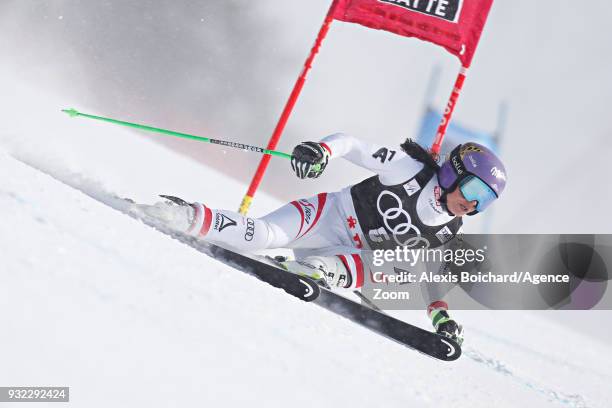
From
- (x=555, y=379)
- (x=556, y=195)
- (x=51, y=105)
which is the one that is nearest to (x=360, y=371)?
(x=555, y=379)

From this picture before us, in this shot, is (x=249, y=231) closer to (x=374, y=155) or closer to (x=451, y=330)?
(x=374, y=155)

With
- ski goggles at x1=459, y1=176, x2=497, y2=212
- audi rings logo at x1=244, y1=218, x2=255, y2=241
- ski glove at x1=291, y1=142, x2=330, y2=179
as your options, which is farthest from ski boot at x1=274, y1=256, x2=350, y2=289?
ski goggles at x1=459, y1=176, x2=497, y2=212

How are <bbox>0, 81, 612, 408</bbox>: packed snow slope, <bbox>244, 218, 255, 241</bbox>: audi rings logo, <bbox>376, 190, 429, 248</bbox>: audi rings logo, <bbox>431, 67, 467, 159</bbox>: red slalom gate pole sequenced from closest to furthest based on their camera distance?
<bbox>0, 81, 612, 408</bbox>: packed snow slope, <bbox>244, 218, 255, 241</bbox>: audi rings logo, <bbox>376, 190, 429, 248</bbox>: audi rings logo, <bbox>431, 67, 467, 159</bbox>: red slalom gate pole

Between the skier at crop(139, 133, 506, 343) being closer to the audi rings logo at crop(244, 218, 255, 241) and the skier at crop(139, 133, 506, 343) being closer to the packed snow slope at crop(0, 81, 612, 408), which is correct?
the audi rings logo at crop(244, 218, 255, 241)

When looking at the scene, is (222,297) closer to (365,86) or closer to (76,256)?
(76,256)

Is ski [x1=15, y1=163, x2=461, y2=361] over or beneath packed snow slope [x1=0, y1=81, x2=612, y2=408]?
over

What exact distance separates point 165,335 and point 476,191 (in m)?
2.35

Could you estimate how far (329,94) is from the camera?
12.5 meters

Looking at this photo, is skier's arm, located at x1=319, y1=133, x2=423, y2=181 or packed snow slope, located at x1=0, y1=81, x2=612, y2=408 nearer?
packed snow slope, located at x1=0, y1=81, x2=612, y2=408

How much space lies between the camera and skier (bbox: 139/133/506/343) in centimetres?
326

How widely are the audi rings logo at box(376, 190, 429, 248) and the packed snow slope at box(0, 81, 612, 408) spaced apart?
76 centimetres

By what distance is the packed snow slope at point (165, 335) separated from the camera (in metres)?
1.19

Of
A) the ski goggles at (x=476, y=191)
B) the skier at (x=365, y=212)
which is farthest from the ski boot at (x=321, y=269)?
the ski goggles at (x=476, y=191)

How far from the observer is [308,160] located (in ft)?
10.3
